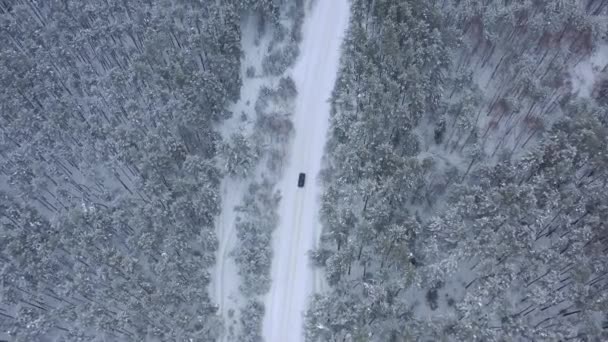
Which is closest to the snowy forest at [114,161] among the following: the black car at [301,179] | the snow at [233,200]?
the snow at [233,200]

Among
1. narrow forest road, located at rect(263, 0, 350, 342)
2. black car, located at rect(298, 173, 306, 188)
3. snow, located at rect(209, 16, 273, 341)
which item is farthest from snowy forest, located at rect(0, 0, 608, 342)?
black car, located at rect(298, 173, 306, 188)

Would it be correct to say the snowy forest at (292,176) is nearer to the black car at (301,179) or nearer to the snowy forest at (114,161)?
the snowy forest at (114,161)

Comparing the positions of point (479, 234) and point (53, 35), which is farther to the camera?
point (53, 35)

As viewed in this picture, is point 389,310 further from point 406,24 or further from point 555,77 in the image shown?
point 555,77

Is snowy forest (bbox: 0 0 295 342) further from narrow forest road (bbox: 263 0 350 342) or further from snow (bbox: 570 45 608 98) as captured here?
snow (bbox: 570 45 608 98)

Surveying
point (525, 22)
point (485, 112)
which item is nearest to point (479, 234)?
point (485, 112)

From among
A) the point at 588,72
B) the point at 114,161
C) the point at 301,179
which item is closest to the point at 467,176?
the point at 301,179
